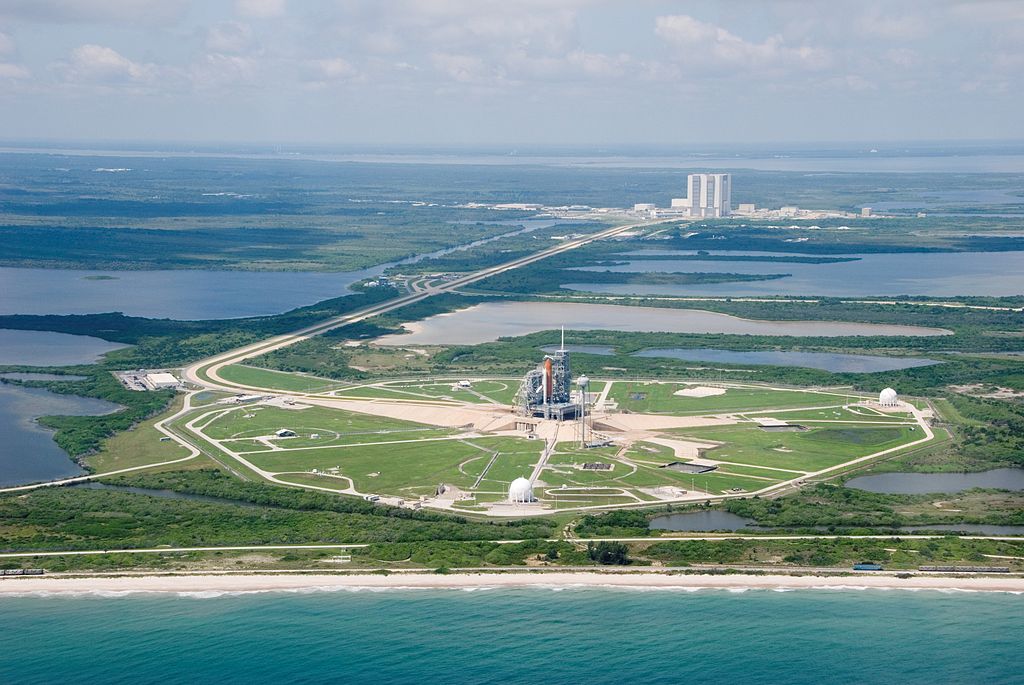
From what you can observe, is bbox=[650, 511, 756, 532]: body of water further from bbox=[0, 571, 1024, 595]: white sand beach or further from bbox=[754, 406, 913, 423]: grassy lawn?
bbox=[754, 406, 913, 423]: grassy lawn

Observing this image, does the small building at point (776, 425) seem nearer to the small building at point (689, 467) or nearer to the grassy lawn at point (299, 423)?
the small building at point (689, 467)

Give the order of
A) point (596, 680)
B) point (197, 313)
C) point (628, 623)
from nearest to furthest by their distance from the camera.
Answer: point (596, 680), point (628, 623), point (197, 313)

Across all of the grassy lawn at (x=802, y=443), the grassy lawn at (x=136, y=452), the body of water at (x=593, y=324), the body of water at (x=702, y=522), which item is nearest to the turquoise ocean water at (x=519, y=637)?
the body of water at (x=702, y=522)

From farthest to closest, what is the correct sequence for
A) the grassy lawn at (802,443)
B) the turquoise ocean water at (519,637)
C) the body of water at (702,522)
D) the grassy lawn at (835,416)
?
the grassy lawn at (835,416)
the grassy lawn at (802,443)
the body of water at (702,522)
the turquoise ocean water at (519,637)

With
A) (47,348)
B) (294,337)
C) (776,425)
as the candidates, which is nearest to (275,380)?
(294,337)

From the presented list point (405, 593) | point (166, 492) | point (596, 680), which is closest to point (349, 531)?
point (405, 593)

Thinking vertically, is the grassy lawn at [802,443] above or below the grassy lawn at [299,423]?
above

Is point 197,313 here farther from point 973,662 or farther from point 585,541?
point 973,662
